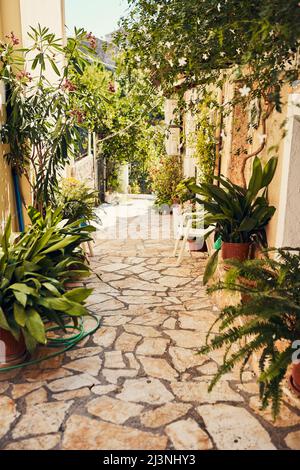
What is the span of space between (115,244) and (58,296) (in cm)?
380

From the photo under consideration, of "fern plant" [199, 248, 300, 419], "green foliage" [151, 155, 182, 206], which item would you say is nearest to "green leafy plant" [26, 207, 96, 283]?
"fern plant" [199, 248, 300, 419]

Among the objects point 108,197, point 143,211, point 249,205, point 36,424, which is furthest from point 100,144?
point 36,424

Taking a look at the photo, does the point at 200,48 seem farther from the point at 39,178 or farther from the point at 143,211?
→ the point at 143,211

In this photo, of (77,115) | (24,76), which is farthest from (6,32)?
(77,115)

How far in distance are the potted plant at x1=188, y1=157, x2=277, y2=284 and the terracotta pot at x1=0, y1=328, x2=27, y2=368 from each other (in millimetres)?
1865

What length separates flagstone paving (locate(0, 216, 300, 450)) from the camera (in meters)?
2.29

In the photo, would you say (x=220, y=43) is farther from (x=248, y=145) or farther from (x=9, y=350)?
(x=9, y=350)

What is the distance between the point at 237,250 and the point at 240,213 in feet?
1.23

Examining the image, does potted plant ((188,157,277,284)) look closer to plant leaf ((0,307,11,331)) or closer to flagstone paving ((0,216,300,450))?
flagstone paving ((0,216,300,450))

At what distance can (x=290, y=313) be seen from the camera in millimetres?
2291

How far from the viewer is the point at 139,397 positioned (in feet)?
8.84

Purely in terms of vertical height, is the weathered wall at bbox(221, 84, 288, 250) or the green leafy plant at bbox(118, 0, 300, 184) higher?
the green leafy plant at bbox(118, 0, 300, 184)

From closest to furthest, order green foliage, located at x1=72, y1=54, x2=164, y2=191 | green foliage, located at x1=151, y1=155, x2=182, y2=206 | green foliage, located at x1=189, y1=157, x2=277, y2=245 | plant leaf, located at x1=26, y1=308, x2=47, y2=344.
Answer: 1. plant leaf, located at x1=26, y1=308, x2=47, y2=344
2. green foliage, located at x1=189, y1=157, x2=277, y2=245
3. green foliage, located at x1=72, y1=54, x2=164, y2=191
4. green foliage, located at x1=151, y1=155, x2=182, y2=206

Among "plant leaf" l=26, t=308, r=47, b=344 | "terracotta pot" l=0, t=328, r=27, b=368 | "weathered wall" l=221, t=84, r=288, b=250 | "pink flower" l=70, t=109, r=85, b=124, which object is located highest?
"pink flower" l=70, t=109, r=85, b=124
